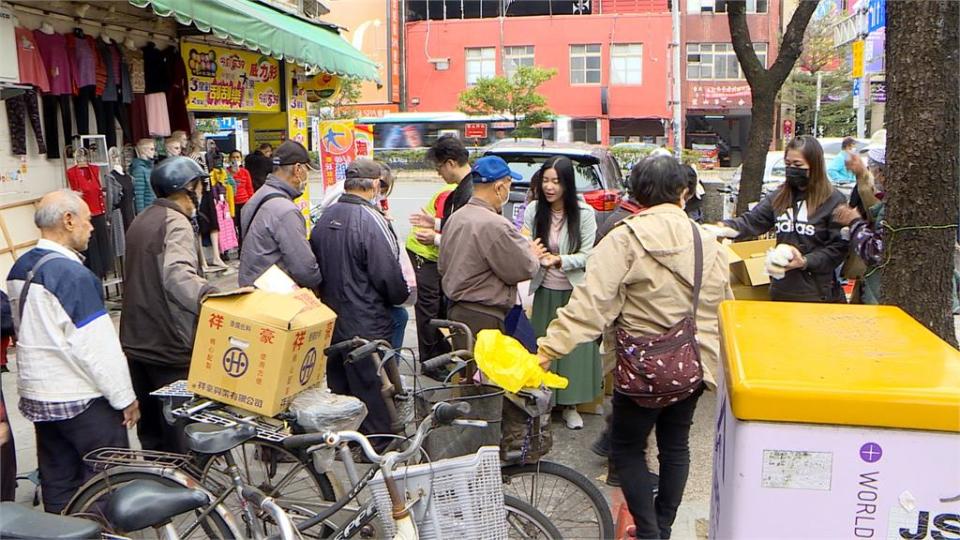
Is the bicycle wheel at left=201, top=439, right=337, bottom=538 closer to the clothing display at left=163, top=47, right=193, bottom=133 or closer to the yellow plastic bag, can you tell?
the yellow plastic bag

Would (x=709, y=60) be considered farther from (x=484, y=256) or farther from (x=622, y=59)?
(x=484, y=256)

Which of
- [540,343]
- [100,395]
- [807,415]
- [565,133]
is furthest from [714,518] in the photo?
[565,133]

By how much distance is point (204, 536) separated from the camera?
132 inches

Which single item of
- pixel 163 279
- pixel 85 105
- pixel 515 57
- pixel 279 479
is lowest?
pixel 279 479

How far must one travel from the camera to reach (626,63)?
40594 millimetres

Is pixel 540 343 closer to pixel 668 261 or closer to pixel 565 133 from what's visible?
pixel 668 261

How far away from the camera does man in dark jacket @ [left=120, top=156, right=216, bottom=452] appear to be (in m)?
4.07

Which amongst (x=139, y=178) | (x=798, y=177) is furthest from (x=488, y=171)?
(x=139, y=178)

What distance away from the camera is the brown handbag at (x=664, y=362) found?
3342mm

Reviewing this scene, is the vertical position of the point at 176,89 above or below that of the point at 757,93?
above

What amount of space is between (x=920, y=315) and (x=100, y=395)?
364cm

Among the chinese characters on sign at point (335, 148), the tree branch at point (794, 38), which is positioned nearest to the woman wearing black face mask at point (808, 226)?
the tree branch at point (794, 38)

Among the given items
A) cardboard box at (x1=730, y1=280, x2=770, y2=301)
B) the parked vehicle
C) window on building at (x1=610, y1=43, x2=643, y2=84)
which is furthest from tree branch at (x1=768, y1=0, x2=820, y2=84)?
window on building at (x1=610, y1=43, x2=643, y2=84)

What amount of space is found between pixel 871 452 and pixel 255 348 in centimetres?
240
